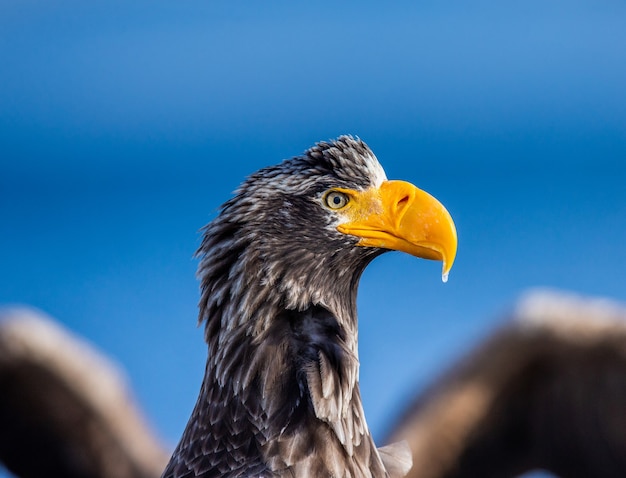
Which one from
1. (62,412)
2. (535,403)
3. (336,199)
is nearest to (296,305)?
(336,199)

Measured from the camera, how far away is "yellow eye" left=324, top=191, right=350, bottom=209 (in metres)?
3.11

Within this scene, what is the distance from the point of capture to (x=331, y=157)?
10.3ft

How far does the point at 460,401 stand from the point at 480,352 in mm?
392

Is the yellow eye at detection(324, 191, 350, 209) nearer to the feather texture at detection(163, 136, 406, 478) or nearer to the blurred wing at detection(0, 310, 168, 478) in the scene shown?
the feather texture at detection(163, 136, 406, 478)

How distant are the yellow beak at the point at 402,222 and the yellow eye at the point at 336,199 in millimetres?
15

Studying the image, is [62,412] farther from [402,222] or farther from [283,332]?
[402,222]

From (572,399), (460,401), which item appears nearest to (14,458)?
(460,401)

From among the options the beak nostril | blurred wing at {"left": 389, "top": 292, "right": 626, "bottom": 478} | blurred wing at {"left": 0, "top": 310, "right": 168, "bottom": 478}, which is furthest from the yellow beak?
blurred wing at {"left": 0, "top": 310, "right": 168, "bottom": 478}

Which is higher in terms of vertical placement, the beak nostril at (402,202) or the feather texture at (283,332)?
the beak nostril at (402,202)

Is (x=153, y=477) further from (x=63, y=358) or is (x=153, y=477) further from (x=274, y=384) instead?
(x=274, y=384)

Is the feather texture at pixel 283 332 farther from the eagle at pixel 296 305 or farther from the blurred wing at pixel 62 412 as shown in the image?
the blurred wing at pixel 62 412

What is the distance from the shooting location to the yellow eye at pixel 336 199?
3107mm

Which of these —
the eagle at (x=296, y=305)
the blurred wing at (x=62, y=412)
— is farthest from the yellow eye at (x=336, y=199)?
the blurred wing at (x=62, y=412)

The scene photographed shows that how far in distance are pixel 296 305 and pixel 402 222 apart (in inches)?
16.7
